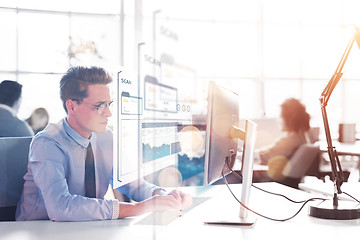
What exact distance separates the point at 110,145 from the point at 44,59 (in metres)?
4.67

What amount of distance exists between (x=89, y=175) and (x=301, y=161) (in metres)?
1.96

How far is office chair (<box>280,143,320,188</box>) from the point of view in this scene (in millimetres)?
2789

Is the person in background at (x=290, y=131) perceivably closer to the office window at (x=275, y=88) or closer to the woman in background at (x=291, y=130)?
the woman in background at (x=291, y=130)

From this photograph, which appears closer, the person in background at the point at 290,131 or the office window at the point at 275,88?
the person in background at the point at 290,131

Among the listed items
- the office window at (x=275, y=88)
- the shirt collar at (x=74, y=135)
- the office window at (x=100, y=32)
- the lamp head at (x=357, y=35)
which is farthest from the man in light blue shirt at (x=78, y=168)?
the office window at (x=275, y=88)

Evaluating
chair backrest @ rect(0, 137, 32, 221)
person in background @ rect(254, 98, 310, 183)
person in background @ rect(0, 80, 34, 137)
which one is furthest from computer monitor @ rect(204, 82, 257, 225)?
person in background @ rect(254, 98, 310, 183)

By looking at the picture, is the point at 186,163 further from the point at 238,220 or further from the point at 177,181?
the point at 238,220

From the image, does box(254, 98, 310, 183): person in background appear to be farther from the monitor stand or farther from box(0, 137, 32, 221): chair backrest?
box(0, 137, 32, 221): chair backrest

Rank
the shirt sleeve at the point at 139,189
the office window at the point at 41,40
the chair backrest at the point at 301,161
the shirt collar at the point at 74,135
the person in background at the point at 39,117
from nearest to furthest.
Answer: the shirt collar at the point at 74,135 → the shirt sleeve at the point at 139,189 → the chair backrest at the point at 301,161 → the person in background at the point at 39,117 → the office window at the point at 41,40

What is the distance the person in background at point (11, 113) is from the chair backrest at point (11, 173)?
0.76 m

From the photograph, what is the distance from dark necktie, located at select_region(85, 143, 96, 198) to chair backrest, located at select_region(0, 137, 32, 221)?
28 centimetres

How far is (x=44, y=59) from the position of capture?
5648 mm

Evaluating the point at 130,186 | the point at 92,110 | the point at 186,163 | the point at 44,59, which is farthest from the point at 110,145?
the point at 44,59

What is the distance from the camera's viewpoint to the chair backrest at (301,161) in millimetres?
2783
